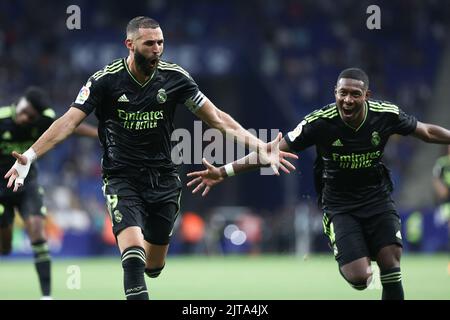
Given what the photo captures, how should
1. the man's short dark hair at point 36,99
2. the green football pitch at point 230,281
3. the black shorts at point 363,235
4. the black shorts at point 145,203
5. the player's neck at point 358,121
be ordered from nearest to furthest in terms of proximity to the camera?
the black shorts at point 145,203, the black shorts at point 363,235, the player's neck at point 358,121, the man's short dark hair at point 36,99, the green football pitch at point 230,281

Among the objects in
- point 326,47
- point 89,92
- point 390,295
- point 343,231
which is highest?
point 326,47

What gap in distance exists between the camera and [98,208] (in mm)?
27953

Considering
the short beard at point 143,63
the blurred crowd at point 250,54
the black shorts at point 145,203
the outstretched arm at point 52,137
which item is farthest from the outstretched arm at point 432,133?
the blurred crowd at point 250,54

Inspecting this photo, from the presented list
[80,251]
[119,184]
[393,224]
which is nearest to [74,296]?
[119,184]

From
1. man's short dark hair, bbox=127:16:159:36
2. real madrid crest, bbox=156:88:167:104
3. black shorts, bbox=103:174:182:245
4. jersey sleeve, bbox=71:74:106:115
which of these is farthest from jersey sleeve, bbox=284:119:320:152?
jersey sleeve, bbox=71:74:106:115

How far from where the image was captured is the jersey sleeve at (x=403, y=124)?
9.99 m

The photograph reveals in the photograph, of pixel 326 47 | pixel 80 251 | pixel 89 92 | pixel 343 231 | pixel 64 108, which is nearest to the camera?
pixel 89 92

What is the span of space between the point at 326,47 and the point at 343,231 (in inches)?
897

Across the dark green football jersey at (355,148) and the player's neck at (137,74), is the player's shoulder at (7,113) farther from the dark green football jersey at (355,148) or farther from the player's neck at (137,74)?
the dark green football jersey at (355,148)

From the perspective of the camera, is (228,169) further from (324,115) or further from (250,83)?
(250,83)

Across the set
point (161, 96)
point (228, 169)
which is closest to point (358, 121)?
point (228, 169)

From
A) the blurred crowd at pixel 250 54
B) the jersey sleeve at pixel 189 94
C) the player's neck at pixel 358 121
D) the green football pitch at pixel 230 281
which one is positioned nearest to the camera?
the jersey sleeve at pixel 189 94

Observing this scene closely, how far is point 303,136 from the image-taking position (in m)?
9.93

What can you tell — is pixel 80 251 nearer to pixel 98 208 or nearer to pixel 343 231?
pixel 98 208
